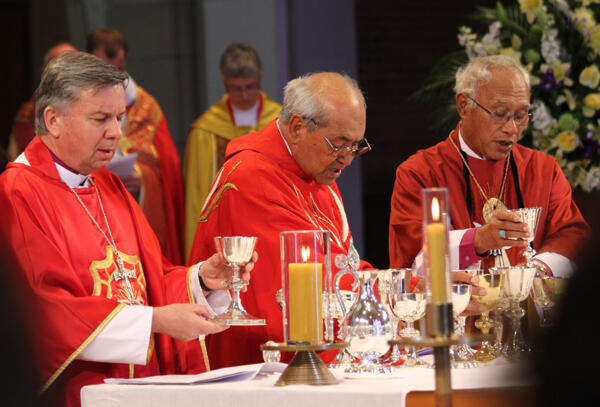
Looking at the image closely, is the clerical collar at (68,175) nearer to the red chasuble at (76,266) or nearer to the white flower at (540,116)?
the red chasuble at (76,266)

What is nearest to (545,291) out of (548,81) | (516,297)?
(516,297)

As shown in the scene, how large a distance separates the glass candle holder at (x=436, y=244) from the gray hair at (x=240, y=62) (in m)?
5.06

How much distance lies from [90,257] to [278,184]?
88cm

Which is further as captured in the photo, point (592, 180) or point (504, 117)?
point (592, 180)

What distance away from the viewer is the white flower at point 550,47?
17.8ft

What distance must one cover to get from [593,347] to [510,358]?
171 cm

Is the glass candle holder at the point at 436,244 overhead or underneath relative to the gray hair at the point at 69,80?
underneath

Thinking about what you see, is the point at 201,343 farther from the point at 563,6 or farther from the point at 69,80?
the point at 563,6

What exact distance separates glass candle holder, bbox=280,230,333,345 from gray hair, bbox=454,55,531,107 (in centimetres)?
204

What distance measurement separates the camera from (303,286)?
2584 millimetres

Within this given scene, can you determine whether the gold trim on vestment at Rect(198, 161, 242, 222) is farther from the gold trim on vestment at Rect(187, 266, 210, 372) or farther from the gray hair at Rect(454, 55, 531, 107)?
the gray hair at Rect(454, 55, 531, 107)

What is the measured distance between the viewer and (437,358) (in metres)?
2.09

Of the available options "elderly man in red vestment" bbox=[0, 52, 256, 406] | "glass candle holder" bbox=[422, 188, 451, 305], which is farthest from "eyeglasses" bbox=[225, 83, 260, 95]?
"glass candle holder" bbox=[422, 188, 451, 305]

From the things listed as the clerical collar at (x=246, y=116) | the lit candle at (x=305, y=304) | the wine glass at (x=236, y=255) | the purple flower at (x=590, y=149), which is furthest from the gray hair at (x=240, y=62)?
the lit candle at (x=305, y=304)
